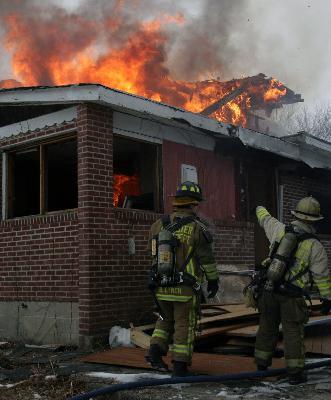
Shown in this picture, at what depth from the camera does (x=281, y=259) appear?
5137 mm

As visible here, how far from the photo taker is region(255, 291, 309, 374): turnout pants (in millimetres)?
5043

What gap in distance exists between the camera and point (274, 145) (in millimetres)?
10172

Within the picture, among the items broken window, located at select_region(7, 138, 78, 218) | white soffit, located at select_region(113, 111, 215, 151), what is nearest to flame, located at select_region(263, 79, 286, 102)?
white soffit, located at select_region(113, 111, 215, 151)

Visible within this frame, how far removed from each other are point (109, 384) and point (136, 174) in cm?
475

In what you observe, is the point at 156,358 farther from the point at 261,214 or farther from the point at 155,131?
the point at 155,131

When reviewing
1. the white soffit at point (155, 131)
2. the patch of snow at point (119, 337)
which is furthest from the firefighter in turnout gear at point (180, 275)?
the white soffit at point (155, 131)

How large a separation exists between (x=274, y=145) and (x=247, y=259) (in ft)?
7.39

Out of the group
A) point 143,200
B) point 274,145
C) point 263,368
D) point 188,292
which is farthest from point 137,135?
point 263,368

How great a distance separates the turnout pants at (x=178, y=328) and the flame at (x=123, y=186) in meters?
4.19

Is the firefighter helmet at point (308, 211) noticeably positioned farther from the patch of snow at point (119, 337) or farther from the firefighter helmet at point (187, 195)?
the patch of snow at point (119, 337)

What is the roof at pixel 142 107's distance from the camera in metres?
7.45

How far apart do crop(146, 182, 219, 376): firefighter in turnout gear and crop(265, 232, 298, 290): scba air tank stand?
24.7 inches

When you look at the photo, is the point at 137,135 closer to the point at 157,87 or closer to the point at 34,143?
the point at 34,143

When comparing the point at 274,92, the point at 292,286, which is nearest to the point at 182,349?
the point at 292,286
